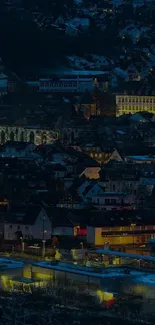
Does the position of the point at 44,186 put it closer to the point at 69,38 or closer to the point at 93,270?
the point at 93,270

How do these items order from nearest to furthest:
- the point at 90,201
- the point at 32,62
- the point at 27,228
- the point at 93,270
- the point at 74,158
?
the point at 93,270 → the point at 27,228 → the point at 90,201 → the point at 74,158 → the point at 32,62

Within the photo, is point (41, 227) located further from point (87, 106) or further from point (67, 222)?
point (87, 106)

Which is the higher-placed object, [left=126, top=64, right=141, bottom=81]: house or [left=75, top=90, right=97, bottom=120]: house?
[left=126, top=64, right=141, bottom=81]: house

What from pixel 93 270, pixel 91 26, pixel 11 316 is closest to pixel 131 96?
pixel 91 26

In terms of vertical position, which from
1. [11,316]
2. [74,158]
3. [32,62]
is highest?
[32,62]

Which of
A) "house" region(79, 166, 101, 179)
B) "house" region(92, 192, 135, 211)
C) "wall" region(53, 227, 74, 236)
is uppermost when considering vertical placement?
"house" region(79, 166, 101, 179)

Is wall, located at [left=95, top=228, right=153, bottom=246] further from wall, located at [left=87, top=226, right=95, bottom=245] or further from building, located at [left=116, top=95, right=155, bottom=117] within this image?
building, located at [left=116, top=95, right=155, bottom=117]

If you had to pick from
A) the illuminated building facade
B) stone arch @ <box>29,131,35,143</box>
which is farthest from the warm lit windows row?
the illuminated building facade
